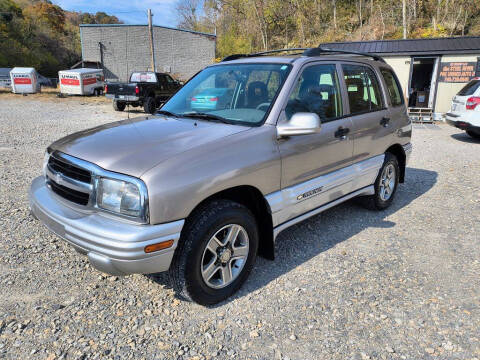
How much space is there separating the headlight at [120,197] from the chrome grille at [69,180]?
11 centimetres

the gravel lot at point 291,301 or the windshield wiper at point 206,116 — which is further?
the windshield wiper at point 206,116

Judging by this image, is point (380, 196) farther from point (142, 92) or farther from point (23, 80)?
point (23, 80)

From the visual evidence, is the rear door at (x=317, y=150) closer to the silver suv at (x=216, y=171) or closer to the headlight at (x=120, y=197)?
the silver suv at (x=216, y=171)

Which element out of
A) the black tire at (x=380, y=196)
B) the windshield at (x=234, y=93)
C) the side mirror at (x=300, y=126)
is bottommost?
the black tire at (x=380, y=196)

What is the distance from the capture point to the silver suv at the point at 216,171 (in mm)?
2354

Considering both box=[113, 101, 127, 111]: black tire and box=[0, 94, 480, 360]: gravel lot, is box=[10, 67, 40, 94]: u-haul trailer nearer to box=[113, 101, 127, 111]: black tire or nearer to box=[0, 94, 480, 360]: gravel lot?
box=[113, 101, 127, 111]: black tire

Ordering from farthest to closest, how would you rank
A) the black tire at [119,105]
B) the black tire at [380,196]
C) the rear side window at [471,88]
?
1. the black tire at [119,105]
2. the rear side window at [471,88]
3. the black tire at [380,196]

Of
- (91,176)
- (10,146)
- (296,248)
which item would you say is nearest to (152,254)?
(91,176)

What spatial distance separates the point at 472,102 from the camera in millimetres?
9266

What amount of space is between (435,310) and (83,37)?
4052cm

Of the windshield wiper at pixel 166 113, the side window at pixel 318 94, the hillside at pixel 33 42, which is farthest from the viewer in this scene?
the hillside at pixel 33 42

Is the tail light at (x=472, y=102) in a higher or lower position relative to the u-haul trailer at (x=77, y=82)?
lower

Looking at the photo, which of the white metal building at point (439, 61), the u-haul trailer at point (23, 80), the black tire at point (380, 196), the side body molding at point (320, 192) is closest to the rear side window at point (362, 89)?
the side body molding at point (320, 192)

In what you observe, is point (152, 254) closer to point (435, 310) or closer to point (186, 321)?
point (186, 321)
